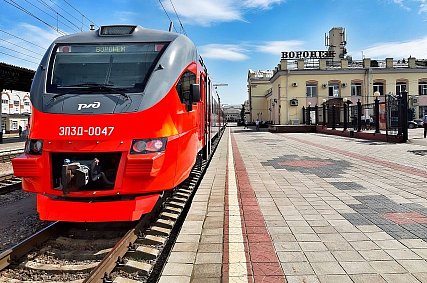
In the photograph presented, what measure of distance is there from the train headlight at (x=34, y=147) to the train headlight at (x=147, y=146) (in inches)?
47.0

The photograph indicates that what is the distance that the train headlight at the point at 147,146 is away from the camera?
4.74 meters

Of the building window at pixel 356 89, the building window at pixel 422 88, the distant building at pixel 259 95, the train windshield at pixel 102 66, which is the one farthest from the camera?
the distant building at pixel 259 95

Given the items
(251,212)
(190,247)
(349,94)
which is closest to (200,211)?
(251,212)

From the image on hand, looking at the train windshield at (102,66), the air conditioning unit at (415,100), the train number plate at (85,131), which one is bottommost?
the train number plate at (85,131)

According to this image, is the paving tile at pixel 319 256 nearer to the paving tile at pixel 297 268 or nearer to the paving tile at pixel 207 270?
the paving tile at pixel 297 268

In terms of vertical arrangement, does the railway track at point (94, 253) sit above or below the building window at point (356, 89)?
below

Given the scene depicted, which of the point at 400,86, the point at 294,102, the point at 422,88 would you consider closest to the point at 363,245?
the point at 294,102

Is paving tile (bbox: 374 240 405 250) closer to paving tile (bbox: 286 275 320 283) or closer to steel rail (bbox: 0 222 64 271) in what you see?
paving tile (bbox: 286 275 320 283)

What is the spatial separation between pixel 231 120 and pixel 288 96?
82.9 meters

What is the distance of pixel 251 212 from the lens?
583 centimetres

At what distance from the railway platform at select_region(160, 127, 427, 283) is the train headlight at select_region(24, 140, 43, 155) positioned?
6.94ft

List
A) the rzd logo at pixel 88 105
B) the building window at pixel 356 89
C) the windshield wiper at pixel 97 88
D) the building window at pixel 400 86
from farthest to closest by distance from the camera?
1. the building window at pixel 400 86
2. the building window at pixel 356 89
3. the windshield wiper at pixel 97 88
4. the rzd logo at pixel 88 105

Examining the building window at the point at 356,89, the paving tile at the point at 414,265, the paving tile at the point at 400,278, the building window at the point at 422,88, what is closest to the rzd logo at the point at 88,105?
the paving tile at the point at 400,278

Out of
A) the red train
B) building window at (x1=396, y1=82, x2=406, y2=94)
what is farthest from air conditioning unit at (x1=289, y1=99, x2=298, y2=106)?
the red train
